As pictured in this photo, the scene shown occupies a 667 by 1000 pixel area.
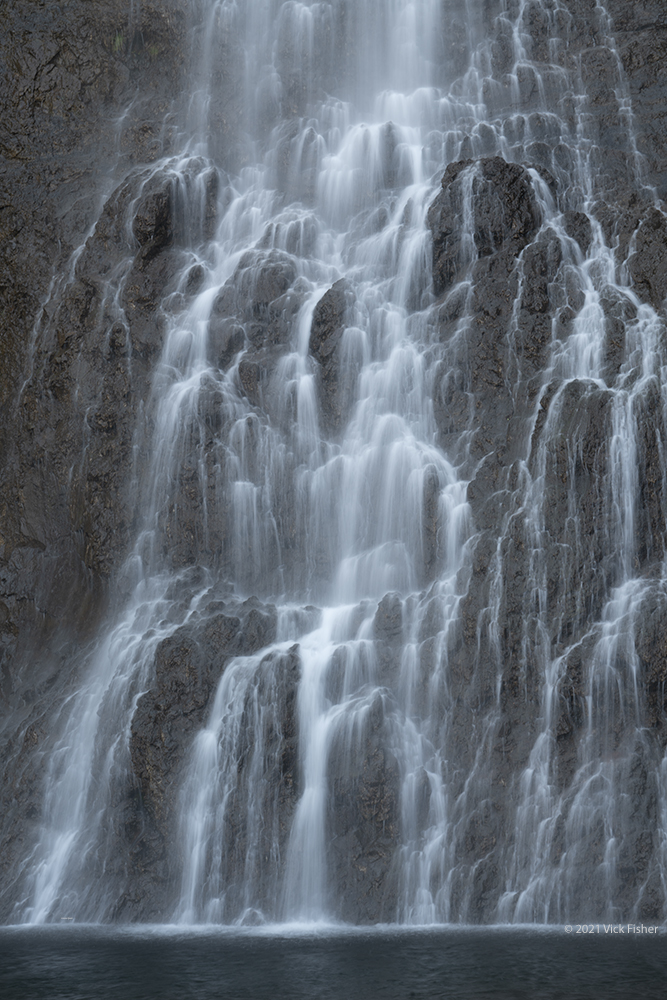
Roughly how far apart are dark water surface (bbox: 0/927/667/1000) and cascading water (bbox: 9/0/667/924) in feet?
6.64

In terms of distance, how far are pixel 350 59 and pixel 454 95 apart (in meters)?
4.92

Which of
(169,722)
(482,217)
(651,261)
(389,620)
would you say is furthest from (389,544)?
(651,261)

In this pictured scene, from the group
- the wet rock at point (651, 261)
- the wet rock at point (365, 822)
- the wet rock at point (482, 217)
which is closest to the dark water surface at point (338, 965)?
the wet rock at point (365, 822)

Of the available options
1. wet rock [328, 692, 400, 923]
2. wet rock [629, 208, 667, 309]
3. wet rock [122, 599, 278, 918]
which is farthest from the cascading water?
wet rock [629, 208, 667, 309]

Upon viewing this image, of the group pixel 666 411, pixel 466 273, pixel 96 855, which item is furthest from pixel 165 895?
pixel 466 273

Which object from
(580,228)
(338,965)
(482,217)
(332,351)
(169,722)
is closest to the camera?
(338,965)

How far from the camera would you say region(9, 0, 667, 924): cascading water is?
66.6 ft

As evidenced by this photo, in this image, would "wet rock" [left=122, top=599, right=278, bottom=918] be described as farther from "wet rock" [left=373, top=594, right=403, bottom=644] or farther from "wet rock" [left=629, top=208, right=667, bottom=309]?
"wet rock" [left=629, top=208, right=667, bottom=309]

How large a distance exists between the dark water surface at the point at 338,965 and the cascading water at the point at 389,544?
79.7 inches

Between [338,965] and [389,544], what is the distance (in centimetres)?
1061

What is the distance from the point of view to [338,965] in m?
15.7

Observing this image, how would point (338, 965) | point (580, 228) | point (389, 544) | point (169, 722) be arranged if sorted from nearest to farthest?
point (338, 965)
point (169, 722)
point (389, 544)
point (580, 228)

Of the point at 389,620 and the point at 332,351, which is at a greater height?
the point at 332,351

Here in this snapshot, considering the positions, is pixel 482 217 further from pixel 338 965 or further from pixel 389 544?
pixel 338 965
